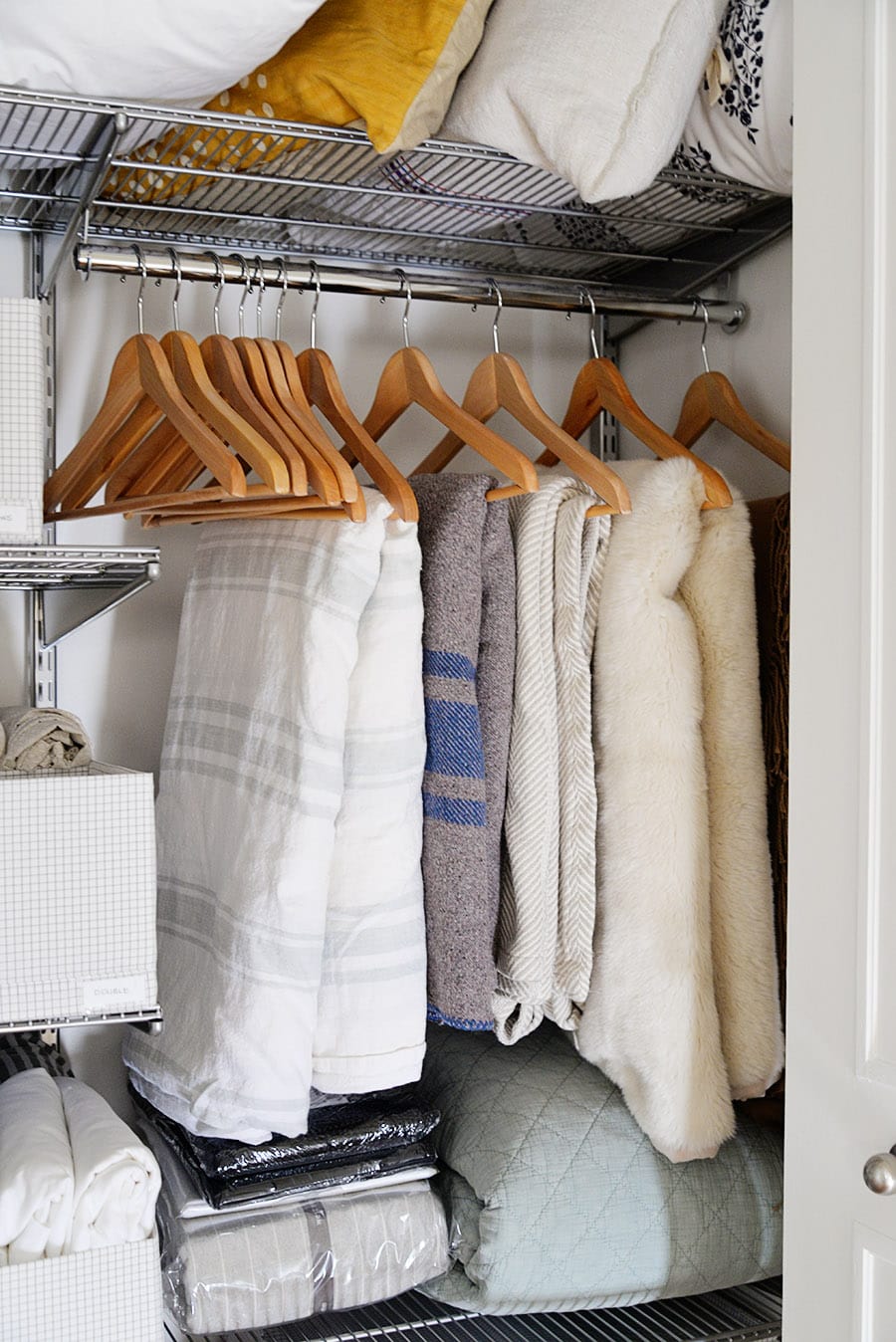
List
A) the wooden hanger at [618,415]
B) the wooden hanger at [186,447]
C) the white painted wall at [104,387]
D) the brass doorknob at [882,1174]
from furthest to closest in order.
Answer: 1. the white painted wall at [104,387]
2. the wooden hanger at [618,415]
3. the wooden hanger at [186,447]
4. the brass doorknob at [882,1174]

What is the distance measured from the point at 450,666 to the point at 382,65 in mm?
549

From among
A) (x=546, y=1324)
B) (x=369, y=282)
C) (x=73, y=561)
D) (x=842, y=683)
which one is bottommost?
(x=546, y=1324)

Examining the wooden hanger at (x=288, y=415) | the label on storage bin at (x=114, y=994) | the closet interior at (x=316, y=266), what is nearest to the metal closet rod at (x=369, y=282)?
the closet interior at (x=316, y=266)

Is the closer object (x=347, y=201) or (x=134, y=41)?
(x=134, y=41)

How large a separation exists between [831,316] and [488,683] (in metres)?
0.45

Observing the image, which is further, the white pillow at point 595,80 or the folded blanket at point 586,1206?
the folded blanket at point 586,1206

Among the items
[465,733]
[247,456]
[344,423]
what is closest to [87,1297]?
[465,733]

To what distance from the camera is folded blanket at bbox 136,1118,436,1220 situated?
1.22 metres

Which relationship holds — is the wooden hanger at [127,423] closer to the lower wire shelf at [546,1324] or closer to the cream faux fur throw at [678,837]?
the cream faux fur throw at [678,837]

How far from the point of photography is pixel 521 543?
49.9 inches

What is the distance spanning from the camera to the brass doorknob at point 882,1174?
937 millimetres

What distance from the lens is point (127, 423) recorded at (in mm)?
1297

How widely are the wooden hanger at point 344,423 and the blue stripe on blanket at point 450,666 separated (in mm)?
137

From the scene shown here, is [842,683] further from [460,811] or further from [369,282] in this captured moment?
[369,282]
